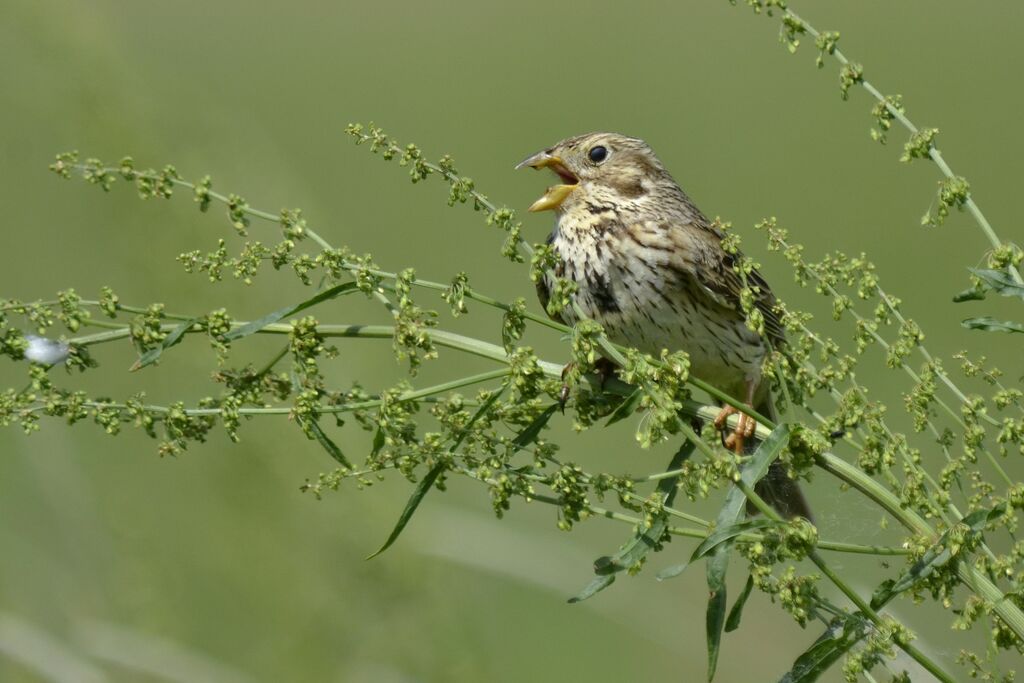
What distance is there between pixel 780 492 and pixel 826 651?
1.13 meters

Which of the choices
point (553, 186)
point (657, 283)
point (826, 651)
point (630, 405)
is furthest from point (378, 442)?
point (553, 186)

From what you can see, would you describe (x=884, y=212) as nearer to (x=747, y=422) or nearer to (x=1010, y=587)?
(x=747, y=422)

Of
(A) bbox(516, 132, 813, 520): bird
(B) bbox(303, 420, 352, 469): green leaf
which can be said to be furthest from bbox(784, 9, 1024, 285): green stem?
(A) bbox(516, 132, 813, 520): bird

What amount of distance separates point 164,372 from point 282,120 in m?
11.6

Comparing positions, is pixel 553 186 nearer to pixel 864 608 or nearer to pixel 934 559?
pixel 934 559

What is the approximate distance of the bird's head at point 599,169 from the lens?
13.7 ft

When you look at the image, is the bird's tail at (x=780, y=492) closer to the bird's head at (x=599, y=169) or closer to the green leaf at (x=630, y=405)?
the green leaf at (x=630, y=405)

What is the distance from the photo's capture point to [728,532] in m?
1.91

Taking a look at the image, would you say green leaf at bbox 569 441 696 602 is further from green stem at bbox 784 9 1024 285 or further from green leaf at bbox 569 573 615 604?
green stem at bbox 784 9 1024 285

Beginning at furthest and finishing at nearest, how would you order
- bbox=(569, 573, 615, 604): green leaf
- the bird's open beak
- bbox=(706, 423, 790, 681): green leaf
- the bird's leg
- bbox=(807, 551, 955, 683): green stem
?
the bird's open beak
the bird's leg
bbox=(569, 573, 615, 604): green leaf
bbox=(706, 423, 790, 681): green leaf
bbox=(807, 551, 955, 683): green stem

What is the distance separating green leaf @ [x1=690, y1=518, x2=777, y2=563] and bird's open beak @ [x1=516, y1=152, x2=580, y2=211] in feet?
7.48

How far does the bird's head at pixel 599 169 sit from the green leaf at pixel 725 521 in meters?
2.16

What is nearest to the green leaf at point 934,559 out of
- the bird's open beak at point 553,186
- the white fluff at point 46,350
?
the white fluff at point 46,350

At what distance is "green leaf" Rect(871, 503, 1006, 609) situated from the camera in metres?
1.96
